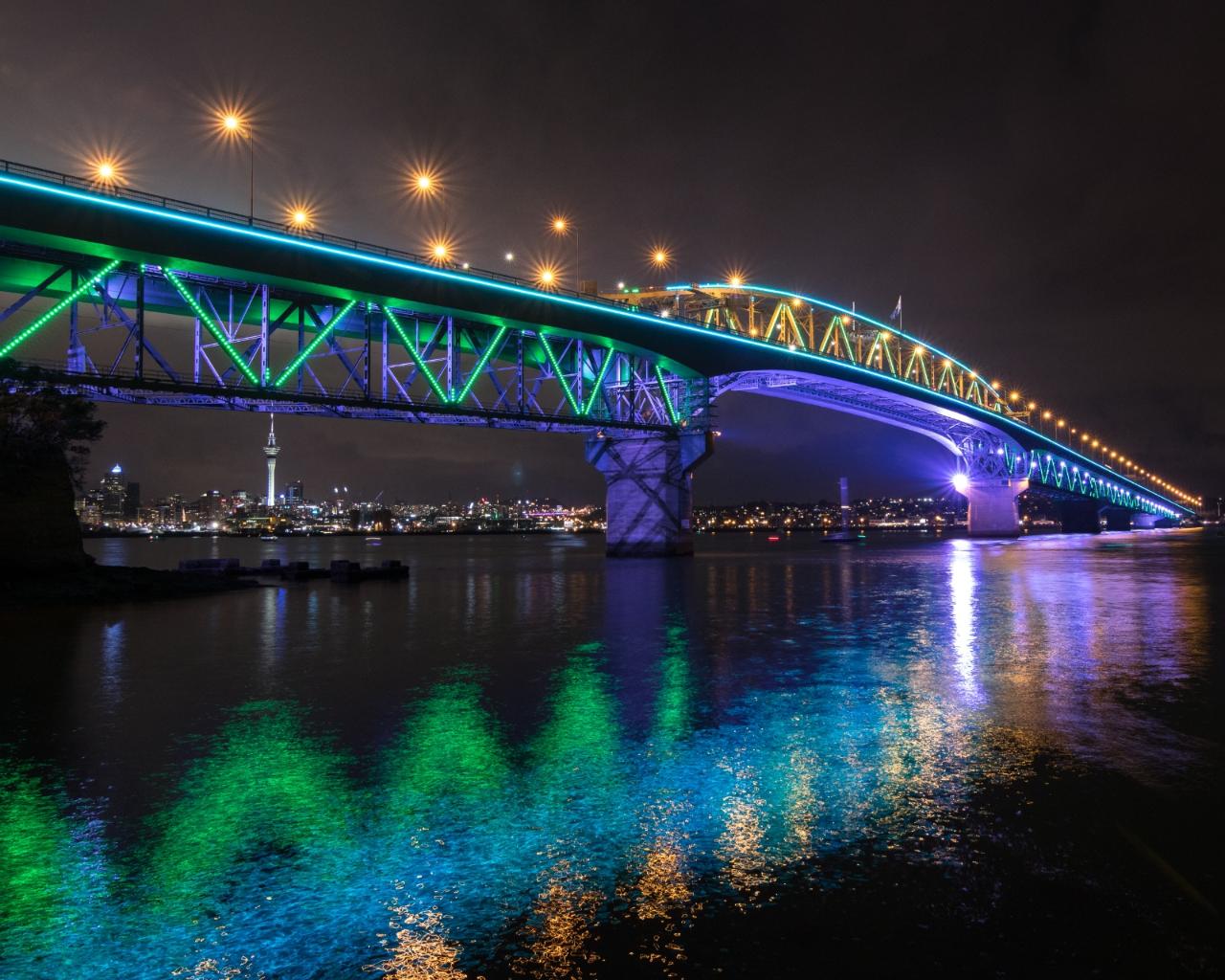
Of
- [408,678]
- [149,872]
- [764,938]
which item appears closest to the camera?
[764,938]

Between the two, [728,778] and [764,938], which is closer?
[764,938]

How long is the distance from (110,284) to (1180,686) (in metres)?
38.4

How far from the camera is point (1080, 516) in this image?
169625 millimetres

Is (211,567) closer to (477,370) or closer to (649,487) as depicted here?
(477,370)

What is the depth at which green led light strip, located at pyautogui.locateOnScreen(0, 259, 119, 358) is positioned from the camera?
91.7 feet

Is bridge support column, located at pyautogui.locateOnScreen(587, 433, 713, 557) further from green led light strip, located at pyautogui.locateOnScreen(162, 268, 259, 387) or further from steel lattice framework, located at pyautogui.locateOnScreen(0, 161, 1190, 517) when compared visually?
green led light strip, located at pyautogui.locateOnScreen(162, 268, 259, 387)

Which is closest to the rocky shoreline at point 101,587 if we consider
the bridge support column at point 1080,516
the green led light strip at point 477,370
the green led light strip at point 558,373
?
the green led light strip at point 477,370

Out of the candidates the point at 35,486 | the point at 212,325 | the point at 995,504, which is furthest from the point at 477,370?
the point at 995,504

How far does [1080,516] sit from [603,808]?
192m

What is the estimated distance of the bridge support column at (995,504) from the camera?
108812 millimetres

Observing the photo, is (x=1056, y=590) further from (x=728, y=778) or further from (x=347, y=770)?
(x=347, y=770)

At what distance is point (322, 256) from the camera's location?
3512cm

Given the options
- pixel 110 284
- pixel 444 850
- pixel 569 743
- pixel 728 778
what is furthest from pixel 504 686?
pixel 110 284

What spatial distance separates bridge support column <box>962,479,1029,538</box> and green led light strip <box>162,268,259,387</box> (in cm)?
10223
